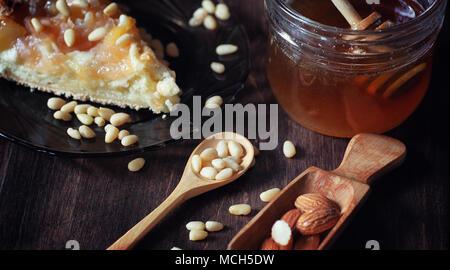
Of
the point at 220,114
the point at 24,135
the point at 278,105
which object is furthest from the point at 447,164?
the point at 24,135

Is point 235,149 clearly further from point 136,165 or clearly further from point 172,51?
point 172,51

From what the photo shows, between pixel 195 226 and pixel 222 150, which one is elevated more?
pixel 222 150

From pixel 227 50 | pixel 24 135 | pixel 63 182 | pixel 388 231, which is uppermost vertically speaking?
pixel 227 50

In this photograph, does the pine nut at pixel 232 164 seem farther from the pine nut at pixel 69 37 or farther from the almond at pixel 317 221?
the pine nut at pixel 69 37

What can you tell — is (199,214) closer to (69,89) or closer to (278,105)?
(278,105)

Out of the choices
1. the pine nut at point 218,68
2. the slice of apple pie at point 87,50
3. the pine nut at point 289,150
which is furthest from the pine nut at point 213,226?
the pine nut at point 218,68

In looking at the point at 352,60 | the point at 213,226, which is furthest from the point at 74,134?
the point at 352,60
